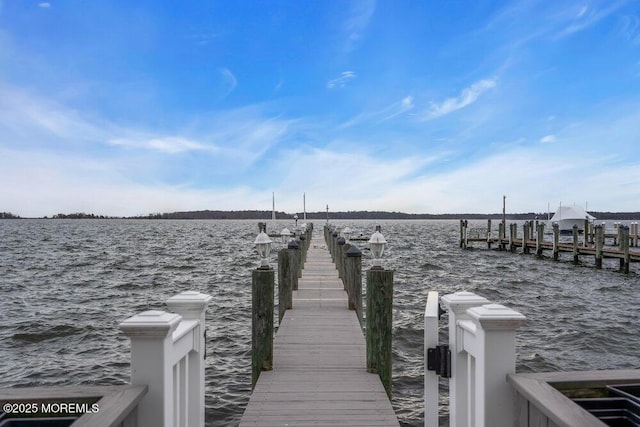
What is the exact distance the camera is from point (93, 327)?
11.8 meters

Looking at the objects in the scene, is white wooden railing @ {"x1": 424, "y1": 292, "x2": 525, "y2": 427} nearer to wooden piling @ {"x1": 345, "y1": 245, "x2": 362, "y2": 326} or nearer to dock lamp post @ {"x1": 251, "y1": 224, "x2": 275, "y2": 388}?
dock lamp post @ {"x1": 251, "y1": 224, "x2": 275, "y2": 388}

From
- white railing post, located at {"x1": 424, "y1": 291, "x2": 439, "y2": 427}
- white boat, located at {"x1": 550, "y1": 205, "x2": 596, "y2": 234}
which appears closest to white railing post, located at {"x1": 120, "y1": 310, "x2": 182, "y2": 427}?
white railing post, located at {"x1": 424, "y1": 291, "x2": 439, "y2": 427}

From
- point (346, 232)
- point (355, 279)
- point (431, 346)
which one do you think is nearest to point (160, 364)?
point (431, 346)

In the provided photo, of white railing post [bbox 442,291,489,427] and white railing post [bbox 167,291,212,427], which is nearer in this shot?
white railing post [bbox 442,291,489,427]

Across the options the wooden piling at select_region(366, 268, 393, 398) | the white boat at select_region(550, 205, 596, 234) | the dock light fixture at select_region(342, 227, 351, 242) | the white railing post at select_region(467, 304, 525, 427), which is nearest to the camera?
the white railing post at select_region(467, 304, 525, 427)

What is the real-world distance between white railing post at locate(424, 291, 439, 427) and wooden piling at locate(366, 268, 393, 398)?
4.92 feet

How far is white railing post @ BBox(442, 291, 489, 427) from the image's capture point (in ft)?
10.4

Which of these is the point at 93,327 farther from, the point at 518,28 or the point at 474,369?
the point at 518,28

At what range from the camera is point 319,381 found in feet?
16.7

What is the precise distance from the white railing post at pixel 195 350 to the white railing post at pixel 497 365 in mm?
2147

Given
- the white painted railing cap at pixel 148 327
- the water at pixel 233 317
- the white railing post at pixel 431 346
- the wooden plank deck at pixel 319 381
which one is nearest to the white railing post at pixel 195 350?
the wooden plank deck at pixel 319 381

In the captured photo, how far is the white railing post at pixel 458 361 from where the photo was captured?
3.16 metres

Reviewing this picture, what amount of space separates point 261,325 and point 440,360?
2790mm

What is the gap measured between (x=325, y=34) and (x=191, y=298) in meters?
15.9
